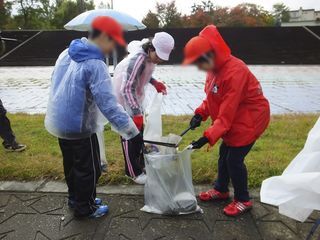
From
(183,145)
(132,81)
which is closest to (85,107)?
(132,81)

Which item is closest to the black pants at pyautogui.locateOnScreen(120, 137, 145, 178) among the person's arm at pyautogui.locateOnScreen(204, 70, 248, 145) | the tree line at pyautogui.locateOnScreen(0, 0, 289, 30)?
the person's arm at pyautogui.locateOnScreen(204, 70, 248, 145)

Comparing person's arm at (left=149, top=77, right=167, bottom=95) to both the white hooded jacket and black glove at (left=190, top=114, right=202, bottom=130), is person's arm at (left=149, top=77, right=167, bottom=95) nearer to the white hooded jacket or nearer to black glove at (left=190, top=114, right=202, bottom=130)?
the white hooded jacket

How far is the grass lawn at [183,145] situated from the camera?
3846mm

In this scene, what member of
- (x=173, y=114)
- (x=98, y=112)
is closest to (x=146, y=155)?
(x=98, y=112)

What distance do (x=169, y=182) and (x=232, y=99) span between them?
34.0 inches

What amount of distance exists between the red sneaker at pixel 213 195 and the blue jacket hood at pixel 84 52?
5.01ft

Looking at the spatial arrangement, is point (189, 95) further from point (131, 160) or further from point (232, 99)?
point (232, 99)

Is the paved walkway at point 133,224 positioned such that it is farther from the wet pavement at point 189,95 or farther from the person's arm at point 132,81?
the wet pavement at point 189,95

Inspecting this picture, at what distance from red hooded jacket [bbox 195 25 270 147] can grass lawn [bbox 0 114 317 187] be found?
3.17 ft

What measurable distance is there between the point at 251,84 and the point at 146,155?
99 centimetres

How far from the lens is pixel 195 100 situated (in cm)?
852

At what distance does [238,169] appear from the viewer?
3.00 m

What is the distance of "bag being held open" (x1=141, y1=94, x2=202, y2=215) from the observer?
2949 millimetres

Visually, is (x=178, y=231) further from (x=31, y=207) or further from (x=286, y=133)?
(x=286, y=133)
